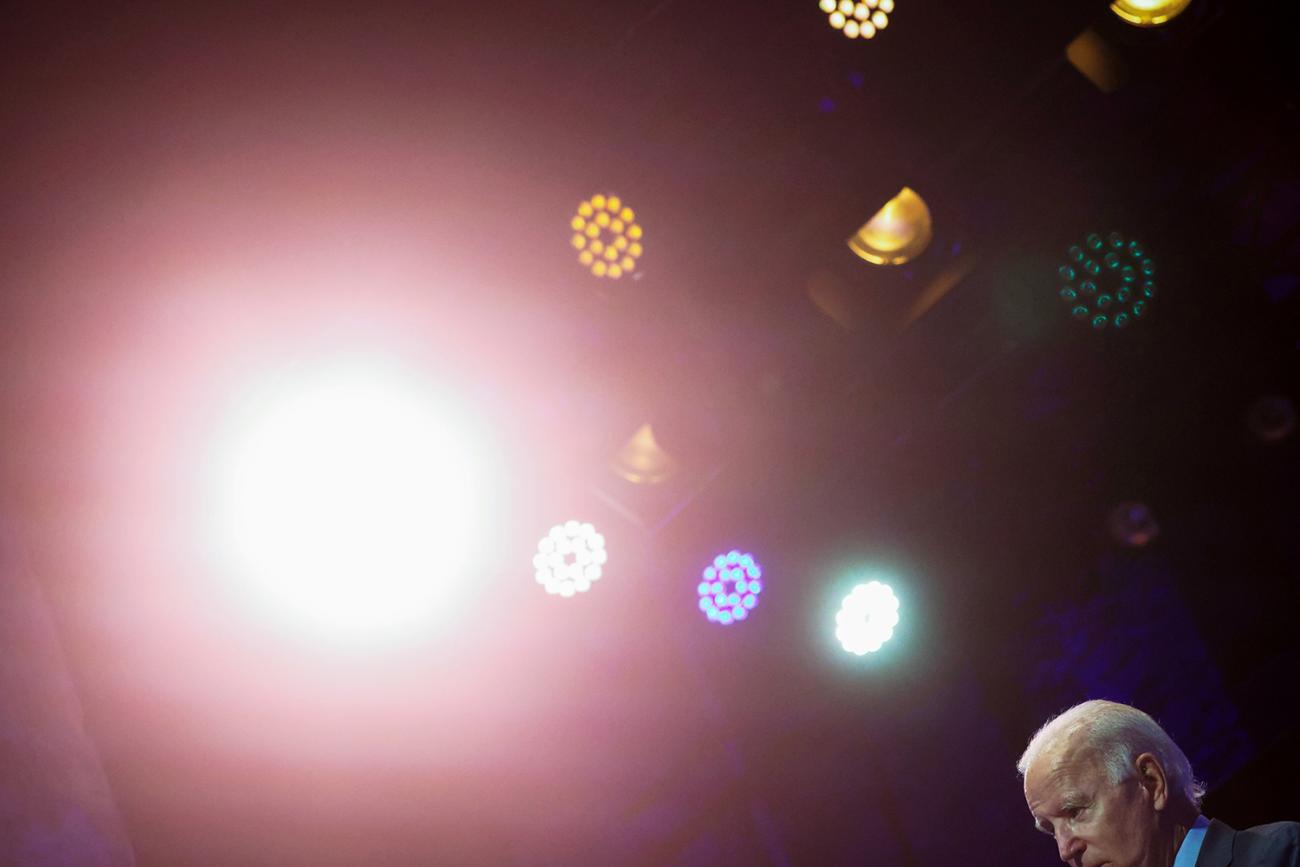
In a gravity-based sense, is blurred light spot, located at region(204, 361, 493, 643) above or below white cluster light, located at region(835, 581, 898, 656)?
above

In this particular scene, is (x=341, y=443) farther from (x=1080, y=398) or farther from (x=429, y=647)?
(x=1080, y=398)

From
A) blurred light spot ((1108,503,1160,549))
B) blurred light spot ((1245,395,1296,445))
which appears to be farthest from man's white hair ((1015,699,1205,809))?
blurred light spot ((1245,395,1296,445))

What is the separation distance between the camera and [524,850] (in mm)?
2682

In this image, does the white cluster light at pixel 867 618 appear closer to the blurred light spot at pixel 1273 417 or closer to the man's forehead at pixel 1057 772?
the man's forehead at pixel 1057 772

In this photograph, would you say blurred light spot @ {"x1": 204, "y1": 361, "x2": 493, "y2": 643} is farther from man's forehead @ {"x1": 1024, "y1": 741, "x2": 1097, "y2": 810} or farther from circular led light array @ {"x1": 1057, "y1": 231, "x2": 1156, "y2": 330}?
circular led light array @ {"x1": 1057, "y1": 231, "x2": 1156, "y2": 330}

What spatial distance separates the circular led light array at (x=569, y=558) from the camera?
99.0 inches

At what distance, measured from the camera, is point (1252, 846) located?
1.77 m

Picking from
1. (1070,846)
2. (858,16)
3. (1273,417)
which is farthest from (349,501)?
(1273,417)

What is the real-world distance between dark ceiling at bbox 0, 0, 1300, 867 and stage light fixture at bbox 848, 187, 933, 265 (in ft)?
0.12

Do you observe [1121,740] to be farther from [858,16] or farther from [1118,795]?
[858,16]

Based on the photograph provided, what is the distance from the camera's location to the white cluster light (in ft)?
9.19

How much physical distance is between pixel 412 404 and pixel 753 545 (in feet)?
3.04

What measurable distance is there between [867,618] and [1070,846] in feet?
2.94

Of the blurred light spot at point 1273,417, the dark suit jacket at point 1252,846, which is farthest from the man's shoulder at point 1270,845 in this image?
the blurred light spot at point 1273,417
